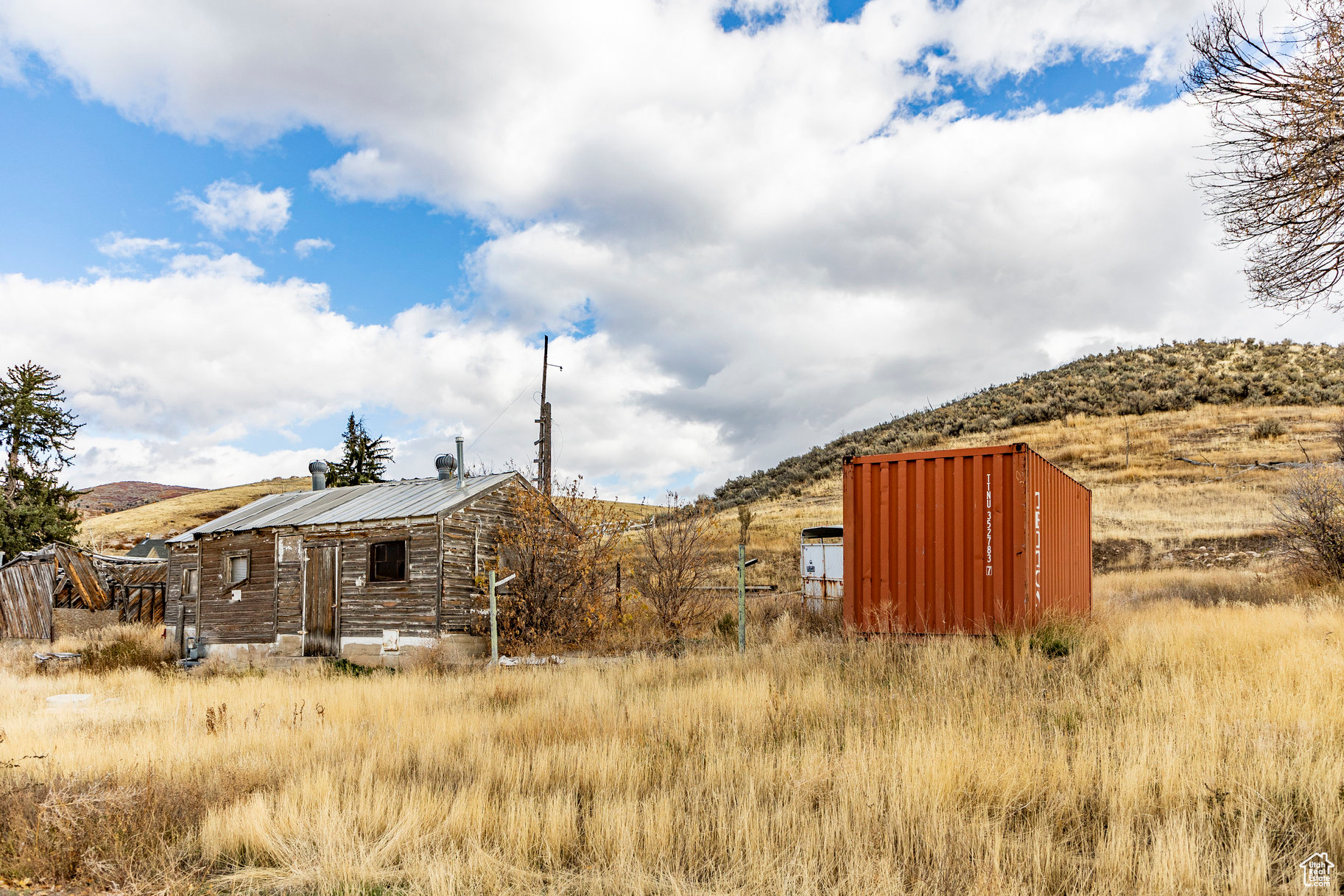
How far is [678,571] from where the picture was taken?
53.9 ft

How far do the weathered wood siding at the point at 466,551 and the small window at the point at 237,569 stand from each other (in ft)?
20.3

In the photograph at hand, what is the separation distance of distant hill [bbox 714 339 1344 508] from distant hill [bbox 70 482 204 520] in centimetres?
6188

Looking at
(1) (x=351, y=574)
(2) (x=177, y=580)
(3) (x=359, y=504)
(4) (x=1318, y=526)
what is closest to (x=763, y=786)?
(1) (x=351, y=574)

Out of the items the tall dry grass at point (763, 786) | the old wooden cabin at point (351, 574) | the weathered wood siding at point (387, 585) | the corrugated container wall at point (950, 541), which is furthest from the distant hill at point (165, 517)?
the corrugated container wall at point (950, 541)

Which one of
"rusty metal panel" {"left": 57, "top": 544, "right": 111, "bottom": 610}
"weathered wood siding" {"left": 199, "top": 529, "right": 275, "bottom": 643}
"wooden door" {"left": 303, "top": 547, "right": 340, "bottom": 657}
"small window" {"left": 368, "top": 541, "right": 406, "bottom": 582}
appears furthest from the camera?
"rusty metal panel" {"left": 57, "top": 544, "right": 111, "bottom": 610}

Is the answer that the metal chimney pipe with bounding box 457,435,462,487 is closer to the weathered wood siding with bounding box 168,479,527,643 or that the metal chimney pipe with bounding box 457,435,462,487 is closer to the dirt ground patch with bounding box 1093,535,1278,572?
the weathered wood siding with bounding box 168,479,527,643

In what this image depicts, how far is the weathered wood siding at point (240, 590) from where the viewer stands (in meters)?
18.8

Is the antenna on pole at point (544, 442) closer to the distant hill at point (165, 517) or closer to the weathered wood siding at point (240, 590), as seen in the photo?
the weathered wood siding at point (240, 590)

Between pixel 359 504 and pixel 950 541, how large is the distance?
46.2 feet

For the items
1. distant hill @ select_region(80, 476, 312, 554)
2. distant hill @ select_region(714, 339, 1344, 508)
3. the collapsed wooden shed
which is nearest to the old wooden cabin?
the collapsed wooden shed

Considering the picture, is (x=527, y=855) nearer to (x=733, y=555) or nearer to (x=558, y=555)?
(x=558, y=555)

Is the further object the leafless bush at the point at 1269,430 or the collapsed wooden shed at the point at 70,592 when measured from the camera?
the leafless bush at the point at 1269,430

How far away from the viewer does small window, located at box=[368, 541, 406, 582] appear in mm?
17344

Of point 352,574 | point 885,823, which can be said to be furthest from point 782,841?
point 352,574
